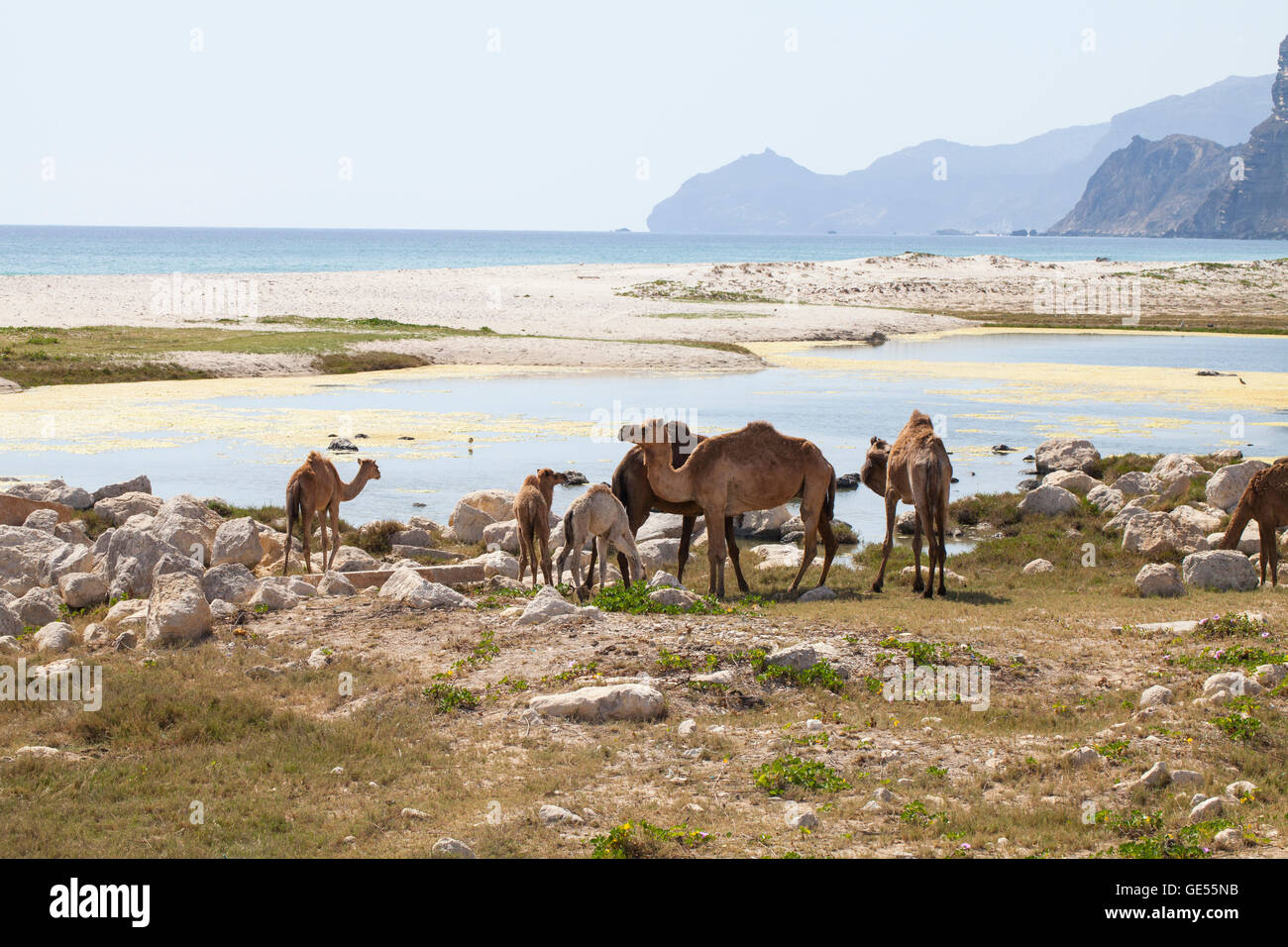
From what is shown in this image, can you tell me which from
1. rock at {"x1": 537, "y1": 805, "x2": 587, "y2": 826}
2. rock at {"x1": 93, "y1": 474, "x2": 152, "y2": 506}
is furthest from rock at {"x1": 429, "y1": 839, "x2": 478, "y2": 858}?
rock at {"x1": 93, "y1": 474, "x2": 152, "y2": 506}

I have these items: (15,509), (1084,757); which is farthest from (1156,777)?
(15,509)

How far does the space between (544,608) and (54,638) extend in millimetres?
4917

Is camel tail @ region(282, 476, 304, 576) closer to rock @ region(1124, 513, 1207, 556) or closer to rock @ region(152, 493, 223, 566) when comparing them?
rock @ region(152, 493, 223, 566)

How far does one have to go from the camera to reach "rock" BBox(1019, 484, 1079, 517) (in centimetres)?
2062

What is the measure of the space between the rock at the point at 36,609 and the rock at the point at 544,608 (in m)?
5.39

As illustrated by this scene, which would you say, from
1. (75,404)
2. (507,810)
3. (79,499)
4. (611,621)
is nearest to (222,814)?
(507,810)

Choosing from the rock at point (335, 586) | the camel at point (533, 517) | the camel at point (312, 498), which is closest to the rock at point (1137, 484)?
the camel at point (533, 517)

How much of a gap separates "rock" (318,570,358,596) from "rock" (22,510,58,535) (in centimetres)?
576

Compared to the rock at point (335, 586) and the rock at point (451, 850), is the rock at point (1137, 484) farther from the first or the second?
the rock at point (451, 850)

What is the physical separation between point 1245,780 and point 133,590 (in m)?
11.9

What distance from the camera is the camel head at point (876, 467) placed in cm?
1762

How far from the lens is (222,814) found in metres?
7.91

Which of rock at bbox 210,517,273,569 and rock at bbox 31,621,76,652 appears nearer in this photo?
rock at bbox 31,621,76,652

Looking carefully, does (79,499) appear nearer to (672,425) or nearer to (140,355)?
(672,425)
